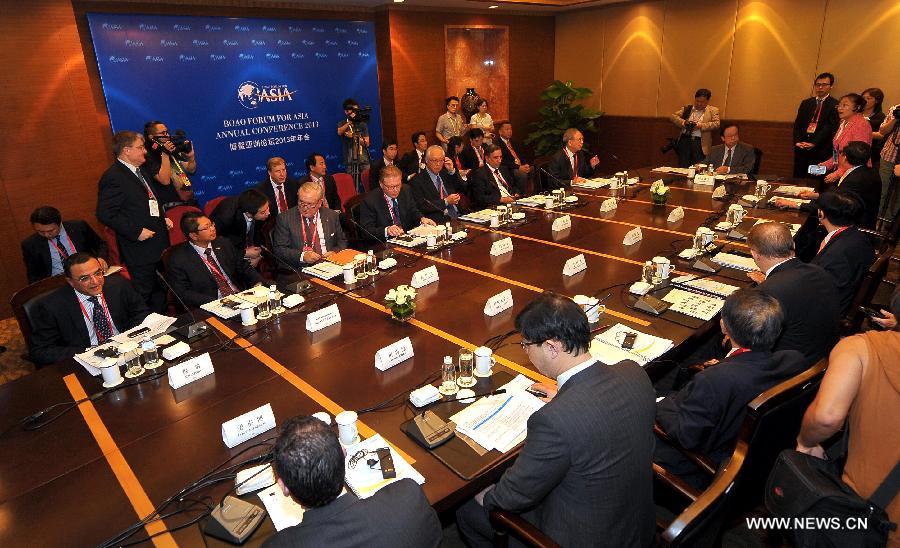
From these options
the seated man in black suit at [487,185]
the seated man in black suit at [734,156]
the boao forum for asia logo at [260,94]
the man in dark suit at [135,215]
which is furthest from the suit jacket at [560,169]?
the man in dark suit at [135,215]

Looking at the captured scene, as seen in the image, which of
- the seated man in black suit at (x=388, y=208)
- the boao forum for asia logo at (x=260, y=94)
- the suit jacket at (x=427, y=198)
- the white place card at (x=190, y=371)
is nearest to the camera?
the white place card at (x=190, y=371)

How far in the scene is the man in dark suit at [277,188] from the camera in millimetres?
5305

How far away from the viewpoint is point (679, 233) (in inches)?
164

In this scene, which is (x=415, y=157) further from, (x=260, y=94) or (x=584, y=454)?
(x=584, y=454)

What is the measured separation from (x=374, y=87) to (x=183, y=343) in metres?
6.18

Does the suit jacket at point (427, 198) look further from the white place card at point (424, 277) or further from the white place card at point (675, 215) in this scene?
the white place card at point (675, 215)

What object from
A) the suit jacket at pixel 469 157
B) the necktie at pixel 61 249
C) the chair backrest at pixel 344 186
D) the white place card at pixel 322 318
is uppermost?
the suit jacket at pixel 469 157

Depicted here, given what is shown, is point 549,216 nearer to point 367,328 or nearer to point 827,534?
point 367,328

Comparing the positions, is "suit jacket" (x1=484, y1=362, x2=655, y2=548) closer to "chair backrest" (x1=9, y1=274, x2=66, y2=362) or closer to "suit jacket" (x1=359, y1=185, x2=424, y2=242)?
"chair backrest" (x1=9, y1=274, x2=66, y2=362)

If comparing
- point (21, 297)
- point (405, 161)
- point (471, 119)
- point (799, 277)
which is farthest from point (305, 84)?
point (799, 277)

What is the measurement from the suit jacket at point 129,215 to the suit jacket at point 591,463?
12.2 ft

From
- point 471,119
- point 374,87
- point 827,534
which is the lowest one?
point 827,534

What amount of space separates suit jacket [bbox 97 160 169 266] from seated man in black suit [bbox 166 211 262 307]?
791 millimetres

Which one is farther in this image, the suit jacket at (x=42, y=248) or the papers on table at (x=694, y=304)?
the suit jacket at (x=42, y=248)
